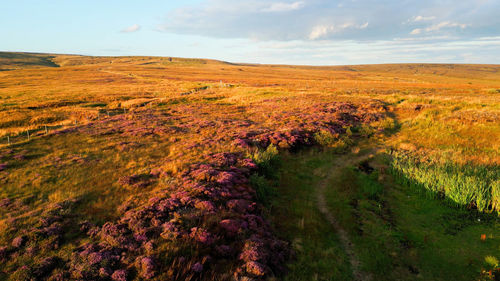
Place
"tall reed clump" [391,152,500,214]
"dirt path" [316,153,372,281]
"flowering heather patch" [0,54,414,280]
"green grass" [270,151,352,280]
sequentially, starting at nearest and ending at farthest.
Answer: "flowering heather patch" [0,54,414,280], "green grass" [270,151,352,280], "dirt path" [316,153,372,281], "tall reed clump" [391,152,500,214]

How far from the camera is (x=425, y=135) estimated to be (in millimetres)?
21234

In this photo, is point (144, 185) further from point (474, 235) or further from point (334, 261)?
point (474, 235)

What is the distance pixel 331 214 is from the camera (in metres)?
10.6

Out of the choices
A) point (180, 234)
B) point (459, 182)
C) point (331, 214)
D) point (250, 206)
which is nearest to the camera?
point (180, 234)

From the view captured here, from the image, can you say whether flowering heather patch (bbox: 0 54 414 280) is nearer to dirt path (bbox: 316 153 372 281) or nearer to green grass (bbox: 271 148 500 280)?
green grass (bbox: 271 148 500 280)

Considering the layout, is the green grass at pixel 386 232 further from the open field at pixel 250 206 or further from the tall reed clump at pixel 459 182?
the tall reed clump at pixel 459 182

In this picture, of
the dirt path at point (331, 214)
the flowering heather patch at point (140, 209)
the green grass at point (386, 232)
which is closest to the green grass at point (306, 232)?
the green grass at point (386, 232)

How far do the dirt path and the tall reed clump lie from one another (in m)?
2.93

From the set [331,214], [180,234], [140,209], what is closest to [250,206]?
[180,234]

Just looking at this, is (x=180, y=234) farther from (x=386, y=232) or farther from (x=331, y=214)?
(x=386, y=232)

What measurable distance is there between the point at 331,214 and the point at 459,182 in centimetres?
588

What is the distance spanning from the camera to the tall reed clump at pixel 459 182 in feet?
32.1

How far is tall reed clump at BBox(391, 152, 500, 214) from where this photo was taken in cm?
980

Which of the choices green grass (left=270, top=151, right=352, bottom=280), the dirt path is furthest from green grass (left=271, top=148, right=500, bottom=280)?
the dirt path
